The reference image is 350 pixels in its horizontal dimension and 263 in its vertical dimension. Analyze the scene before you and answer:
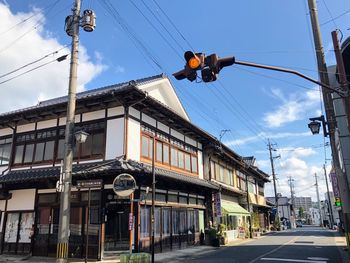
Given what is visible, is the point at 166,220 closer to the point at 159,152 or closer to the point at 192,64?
→ the point at 159,152

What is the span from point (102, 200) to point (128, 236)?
7.46 feet

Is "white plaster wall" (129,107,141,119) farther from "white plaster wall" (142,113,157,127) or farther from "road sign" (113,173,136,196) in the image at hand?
"road sign" (113,173,136,196)

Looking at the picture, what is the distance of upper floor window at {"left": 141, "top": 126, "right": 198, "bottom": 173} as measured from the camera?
19844 millimetres

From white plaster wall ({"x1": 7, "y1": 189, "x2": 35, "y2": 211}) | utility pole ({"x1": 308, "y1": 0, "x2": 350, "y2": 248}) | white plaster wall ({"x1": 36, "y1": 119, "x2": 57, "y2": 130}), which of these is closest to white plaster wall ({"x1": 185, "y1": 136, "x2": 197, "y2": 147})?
white plaster wall ({"x1": 36, "y1": 119, "x2": 57, "y2": 130})

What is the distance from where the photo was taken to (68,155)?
1162 cm

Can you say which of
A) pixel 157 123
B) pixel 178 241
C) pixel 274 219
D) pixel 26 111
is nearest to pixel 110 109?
pixel 157 123

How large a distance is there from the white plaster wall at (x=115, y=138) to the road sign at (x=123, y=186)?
3845 millimetres

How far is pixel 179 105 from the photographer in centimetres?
2611

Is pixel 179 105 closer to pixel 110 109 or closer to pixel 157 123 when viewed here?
pixel 157 123

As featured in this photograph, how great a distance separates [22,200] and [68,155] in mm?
9990

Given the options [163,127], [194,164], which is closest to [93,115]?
[163,127]

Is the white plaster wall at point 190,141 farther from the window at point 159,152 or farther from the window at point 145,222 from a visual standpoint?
the window at point 145,222

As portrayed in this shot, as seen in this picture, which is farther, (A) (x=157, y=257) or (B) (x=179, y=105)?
(B) (x=179, y=105)

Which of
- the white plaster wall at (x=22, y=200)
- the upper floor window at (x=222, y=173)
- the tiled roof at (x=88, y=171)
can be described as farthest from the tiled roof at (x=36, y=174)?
the upper floor window at (x=222, y=173)
